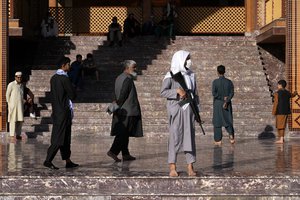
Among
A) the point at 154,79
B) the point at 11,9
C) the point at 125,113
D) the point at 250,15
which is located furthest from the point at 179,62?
the point at 250,15

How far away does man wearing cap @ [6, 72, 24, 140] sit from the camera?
21.3 meters

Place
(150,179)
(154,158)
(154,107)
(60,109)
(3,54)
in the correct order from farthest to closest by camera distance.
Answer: (154,107)
(3,54)
(154,158)
(60,109)
(150,179)

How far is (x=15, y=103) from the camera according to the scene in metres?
21.5

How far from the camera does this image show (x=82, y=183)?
40.2 ft

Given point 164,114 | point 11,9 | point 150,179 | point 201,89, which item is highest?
point 11,9

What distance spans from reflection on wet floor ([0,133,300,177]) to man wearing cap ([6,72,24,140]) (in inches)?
17.1

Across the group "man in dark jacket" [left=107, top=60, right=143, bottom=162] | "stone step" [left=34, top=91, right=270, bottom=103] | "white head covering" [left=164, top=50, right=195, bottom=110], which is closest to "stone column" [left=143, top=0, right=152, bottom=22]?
"stone step" [left=34, top=91, right=270, bottom=103]

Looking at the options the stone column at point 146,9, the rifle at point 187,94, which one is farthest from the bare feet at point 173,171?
the stone column at point 146,9

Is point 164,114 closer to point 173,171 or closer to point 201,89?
point 201,89

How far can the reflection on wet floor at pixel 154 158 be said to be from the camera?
43.2ft

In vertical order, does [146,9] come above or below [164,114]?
above

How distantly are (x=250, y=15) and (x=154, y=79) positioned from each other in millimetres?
6466

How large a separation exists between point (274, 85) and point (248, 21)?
5.17 meters

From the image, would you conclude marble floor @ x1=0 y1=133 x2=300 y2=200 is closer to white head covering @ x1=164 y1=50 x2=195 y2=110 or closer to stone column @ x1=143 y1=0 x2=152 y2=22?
white head covering @ x1=164 y1=50 x2=195 y2=110
